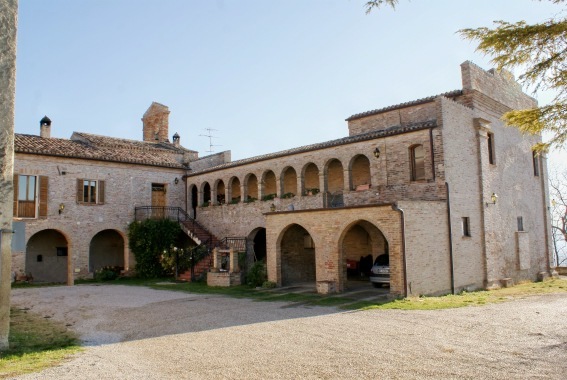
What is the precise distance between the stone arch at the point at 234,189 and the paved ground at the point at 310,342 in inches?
460

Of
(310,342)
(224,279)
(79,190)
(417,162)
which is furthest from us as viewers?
(79,190)

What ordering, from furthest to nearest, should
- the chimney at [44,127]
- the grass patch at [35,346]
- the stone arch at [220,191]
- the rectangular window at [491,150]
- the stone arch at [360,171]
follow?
the stone arch at [220,191], the chimney at [44,127], the stone arch at [360,171], the rectangular window at [491,150], the grass patch at [35,346]

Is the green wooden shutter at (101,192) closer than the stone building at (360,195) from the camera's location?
No

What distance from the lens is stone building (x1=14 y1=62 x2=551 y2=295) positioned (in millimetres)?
15914

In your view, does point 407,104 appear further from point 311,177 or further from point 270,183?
point 270,183

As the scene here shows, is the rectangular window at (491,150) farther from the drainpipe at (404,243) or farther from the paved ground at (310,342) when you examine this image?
the drainpipe at (404,243)

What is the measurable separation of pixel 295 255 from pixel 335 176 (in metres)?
4.53

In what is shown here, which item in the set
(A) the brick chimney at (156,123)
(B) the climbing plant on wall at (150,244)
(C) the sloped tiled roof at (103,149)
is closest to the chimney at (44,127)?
(C) the sloped tiled roof at (103,149)

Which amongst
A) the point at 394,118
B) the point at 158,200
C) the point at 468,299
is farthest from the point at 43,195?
the point at 468,299

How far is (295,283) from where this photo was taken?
62.8 ft

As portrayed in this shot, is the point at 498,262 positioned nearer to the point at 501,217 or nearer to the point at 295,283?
the point at 501,217

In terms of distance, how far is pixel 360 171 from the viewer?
67.9 ft

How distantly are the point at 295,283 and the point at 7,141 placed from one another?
42.3 ft

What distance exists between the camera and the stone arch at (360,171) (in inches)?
805
